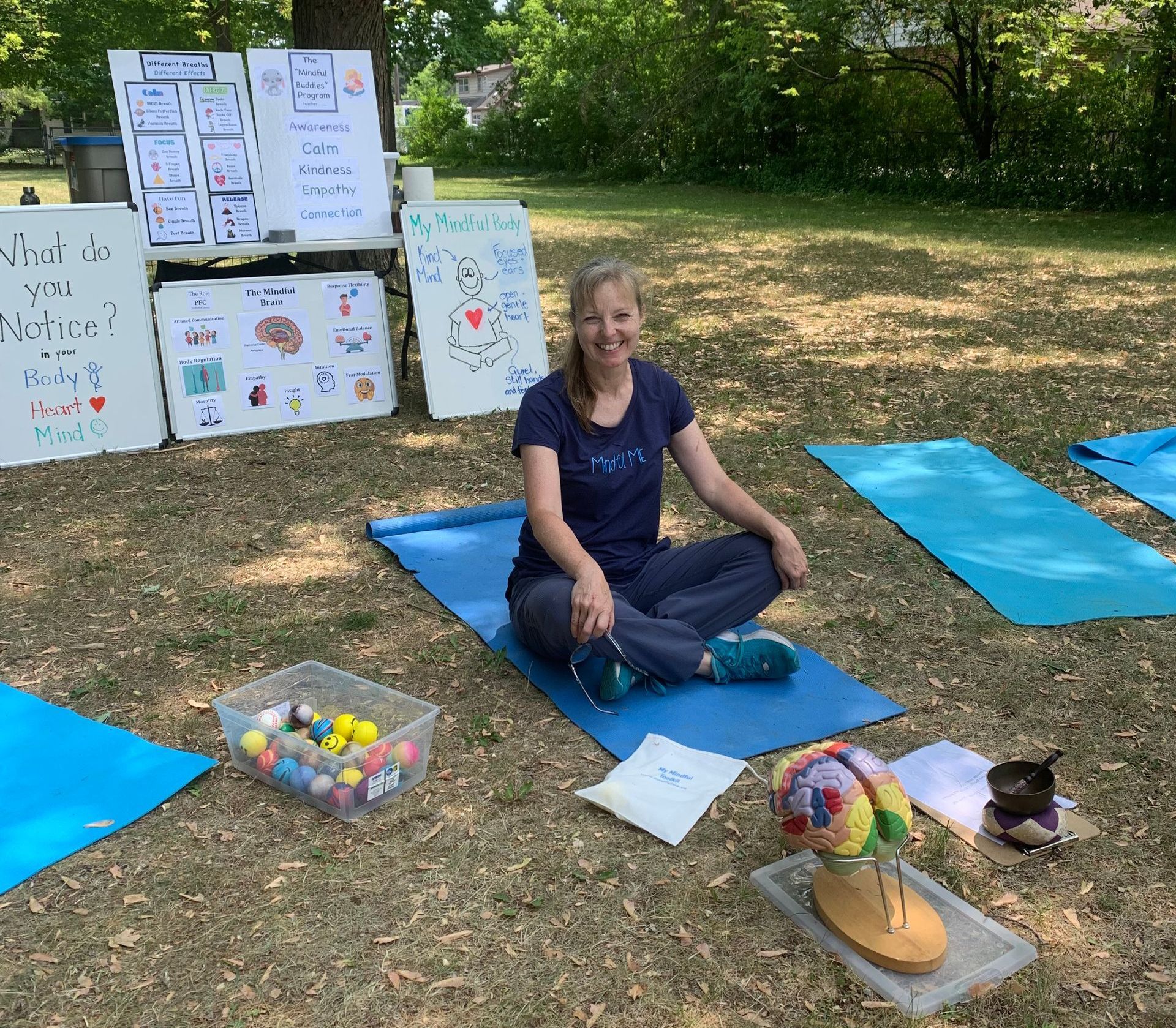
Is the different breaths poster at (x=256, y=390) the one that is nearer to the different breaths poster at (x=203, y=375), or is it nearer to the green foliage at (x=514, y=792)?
the different breaths poster at (x=203, y=375)

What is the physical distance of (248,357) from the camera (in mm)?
5418

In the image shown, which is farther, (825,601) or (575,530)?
(825,601)

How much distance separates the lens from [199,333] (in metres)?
5.26

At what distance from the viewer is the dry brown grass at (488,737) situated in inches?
82.8

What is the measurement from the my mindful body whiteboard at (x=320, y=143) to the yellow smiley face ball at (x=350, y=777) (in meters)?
3.63

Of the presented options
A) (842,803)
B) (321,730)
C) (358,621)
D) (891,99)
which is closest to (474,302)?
(358,621)

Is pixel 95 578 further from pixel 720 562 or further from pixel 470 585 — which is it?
pixel 720 562

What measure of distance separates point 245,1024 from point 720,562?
1790mm

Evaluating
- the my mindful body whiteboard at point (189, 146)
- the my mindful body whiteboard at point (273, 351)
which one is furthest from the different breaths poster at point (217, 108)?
the my mindful body whiteboard at point (273, 351)

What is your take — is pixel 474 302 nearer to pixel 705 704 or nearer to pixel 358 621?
pixel 358 621

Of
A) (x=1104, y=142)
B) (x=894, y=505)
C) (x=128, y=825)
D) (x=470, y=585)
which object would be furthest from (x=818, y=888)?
(x=1104, y=142)

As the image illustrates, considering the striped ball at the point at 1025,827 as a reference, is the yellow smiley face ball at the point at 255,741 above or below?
above

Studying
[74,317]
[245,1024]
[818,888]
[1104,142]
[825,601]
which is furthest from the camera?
[1104,142]

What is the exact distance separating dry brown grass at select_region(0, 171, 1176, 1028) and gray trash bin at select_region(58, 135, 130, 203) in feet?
4.55
